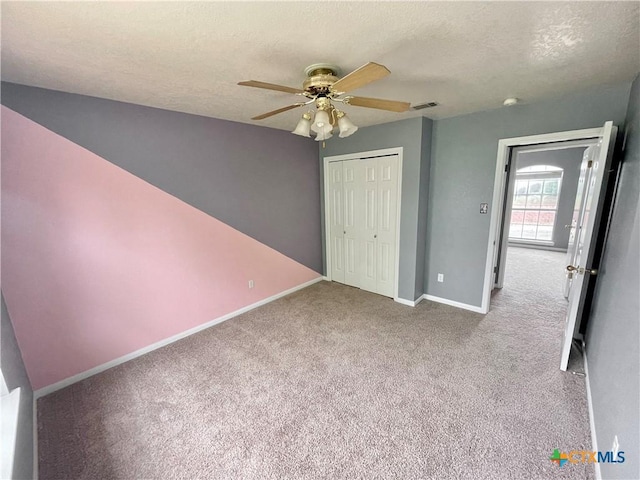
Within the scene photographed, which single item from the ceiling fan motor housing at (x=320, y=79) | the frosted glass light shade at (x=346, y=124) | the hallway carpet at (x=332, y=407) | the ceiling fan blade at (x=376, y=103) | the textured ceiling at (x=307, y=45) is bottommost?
the hallway carpet at (x=332, y=407)

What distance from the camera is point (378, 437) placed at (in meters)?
1.60

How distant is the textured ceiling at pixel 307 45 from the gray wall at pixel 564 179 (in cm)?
521

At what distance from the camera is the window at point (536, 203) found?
→ 6.27 meters

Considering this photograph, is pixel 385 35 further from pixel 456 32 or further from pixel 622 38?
pixel 622 38

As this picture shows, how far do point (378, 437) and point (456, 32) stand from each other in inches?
91.3

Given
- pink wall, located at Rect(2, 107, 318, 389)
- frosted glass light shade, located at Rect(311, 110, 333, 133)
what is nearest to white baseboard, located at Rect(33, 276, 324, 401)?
pink wall, located at Rect(2, 107, 318, 389)

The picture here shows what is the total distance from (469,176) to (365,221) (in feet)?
4.46

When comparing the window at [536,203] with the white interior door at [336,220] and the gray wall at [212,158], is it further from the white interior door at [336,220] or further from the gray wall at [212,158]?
the gray wall at [212,158]

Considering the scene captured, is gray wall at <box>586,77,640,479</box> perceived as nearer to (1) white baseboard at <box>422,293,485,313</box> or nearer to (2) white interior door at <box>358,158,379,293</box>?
(1) white baseboard at <box>422,293,485,313</box>

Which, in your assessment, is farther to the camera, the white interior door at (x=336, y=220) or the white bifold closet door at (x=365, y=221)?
the white interior door at (x=336, y=220)

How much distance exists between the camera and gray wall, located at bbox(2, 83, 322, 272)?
2006 millimetres

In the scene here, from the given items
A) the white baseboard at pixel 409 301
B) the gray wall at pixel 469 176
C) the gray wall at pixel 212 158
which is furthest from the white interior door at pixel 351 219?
Answer: the gray wall at pixel 469 176

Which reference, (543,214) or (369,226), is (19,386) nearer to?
(369,226)

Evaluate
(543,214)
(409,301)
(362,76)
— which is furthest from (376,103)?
(543,214)
